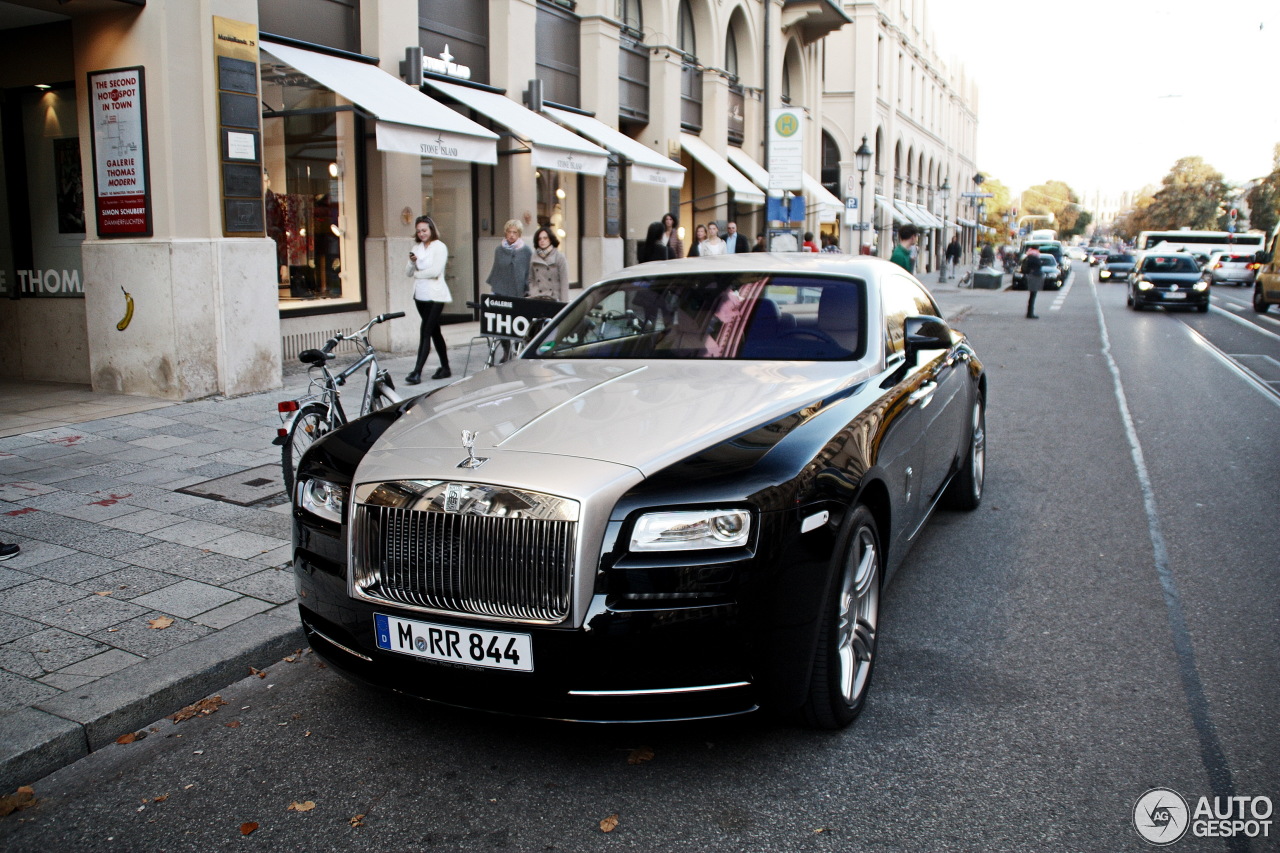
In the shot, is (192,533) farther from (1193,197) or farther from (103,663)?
(1193,197)

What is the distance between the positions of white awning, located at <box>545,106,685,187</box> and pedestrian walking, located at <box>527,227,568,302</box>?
5874mm

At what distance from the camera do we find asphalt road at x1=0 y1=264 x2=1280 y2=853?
299cm

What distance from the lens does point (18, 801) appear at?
319 cm

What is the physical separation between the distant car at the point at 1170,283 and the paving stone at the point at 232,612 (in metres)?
27.6

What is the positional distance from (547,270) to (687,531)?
29.3ft

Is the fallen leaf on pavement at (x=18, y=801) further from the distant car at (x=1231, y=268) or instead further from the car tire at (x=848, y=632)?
the distant car at (x=1231, y=268)

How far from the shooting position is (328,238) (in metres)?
13.4

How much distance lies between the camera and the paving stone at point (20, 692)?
12.0 ft

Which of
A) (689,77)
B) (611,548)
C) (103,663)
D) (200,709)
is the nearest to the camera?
(611,548)

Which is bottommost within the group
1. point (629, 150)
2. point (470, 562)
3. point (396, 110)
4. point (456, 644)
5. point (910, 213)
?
point (456, 644)

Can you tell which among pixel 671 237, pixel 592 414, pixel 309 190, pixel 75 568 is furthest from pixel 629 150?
pixel 592 414

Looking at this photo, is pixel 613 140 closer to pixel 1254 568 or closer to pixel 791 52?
pixel 1254 568

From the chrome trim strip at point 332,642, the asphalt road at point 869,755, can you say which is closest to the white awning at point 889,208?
the asphalt road at point 869,755

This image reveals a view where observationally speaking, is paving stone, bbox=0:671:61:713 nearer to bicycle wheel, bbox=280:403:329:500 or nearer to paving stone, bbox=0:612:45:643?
paving stone, bbox=0:612:45:643
